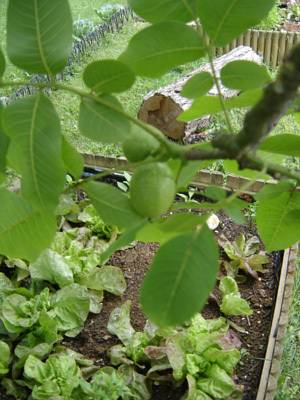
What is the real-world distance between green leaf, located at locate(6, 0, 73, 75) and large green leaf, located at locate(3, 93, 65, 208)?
56 mm

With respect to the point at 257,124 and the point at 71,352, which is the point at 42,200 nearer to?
the point at 257,124

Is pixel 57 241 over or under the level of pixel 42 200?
under

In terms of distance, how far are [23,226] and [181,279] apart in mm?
352

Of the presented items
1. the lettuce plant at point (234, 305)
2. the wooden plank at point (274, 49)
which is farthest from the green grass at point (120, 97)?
the lettuce plant at point (234, 305)

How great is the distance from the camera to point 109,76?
75 cm

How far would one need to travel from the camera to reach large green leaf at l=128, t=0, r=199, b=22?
0.82 meters

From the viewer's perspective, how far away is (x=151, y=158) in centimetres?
76

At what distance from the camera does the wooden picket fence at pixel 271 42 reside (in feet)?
18.9

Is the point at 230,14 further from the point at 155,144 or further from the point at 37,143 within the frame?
the point at 37,143

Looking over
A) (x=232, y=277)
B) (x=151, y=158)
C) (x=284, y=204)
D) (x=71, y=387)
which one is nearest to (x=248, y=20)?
(x=151, y=158)

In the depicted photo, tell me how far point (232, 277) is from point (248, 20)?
2078 millimetres

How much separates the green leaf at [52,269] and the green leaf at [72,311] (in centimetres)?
14

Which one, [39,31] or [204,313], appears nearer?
[39,31]

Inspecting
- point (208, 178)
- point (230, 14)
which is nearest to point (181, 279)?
point (230, 14)
